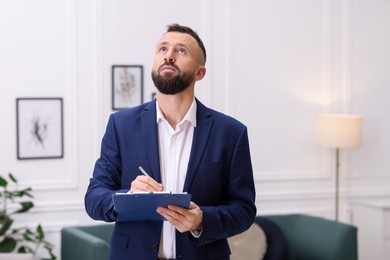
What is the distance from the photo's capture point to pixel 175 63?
2531mm

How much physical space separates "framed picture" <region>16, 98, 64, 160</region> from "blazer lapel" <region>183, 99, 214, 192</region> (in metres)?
3.06

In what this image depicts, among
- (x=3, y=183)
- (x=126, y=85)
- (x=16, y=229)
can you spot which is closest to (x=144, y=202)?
(x=3, y=183)

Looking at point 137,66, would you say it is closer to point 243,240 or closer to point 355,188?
point 243,240

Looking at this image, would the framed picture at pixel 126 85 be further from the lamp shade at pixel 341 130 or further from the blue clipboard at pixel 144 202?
the blue clipboard at pixel 144 202

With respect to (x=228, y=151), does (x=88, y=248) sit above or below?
below

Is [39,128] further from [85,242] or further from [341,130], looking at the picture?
[341,130]

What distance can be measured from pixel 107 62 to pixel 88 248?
1530 millimetres

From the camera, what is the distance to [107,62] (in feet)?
18.8

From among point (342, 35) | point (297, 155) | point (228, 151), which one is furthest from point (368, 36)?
point (228, 151)

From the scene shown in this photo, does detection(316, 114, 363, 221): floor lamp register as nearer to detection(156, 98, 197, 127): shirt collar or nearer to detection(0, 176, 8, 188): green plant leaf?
detection(0, 176, 8, 188): green plant leaf

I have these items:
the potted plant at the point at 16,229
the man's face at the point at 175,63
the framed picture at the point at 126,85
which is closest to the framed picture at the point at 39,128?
the potted plant at the point at 16,229

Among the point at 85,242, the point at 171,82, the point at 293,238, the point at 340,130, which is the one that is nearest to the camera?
the point at 171,82

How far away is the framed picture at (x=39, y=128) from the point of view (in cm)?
546

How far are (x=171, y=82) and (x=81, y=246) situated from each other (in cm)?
280
